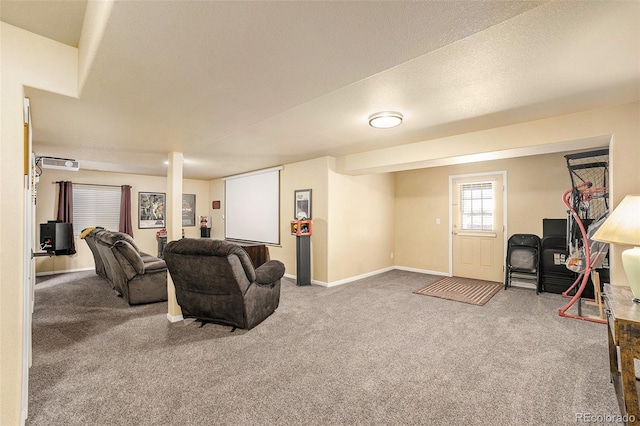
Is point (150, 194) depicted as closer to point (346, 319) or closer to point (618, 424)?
point (346, 319)

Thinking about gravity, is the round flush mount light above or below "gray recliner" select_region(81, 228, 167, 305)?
above

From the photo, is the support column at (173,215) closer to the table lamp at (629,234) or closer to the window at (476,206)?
the table lamp at (629,234)

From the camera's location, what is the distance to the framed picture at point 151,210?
7.47 m

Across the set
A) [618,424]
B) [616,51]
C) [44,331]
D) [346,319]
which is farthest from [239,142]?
[618,424]

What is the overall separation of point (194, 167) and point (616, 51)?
636 centimetres

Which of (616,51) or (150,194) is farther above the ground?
(616,51)

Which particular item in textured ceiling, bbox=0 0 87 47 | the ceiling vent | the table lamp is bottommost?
the table lamp

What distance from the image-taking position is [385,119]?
301cm

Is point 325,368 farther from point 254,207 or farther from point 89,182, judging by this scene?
point 89,182

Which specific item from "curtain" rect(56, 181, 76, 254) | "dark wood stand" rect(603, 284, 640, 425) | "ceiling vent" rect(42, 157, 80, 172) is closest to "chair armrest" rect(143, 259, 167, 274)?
"ceiling vent" rect(42, 157, 80, 172)

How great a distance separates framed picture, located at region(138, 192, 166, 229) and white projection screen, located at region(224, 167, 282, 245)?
1.67 metres

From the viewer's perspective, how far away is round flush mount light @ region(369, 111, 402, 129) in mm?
2961

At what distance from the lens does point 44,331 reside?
325cm

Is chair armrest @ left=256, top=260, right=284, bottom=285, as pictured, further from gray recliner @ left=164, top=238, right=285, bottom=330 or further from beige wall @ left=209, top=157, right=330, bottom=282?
beige wall @ left=209, top=157, right=330, bottom=282
